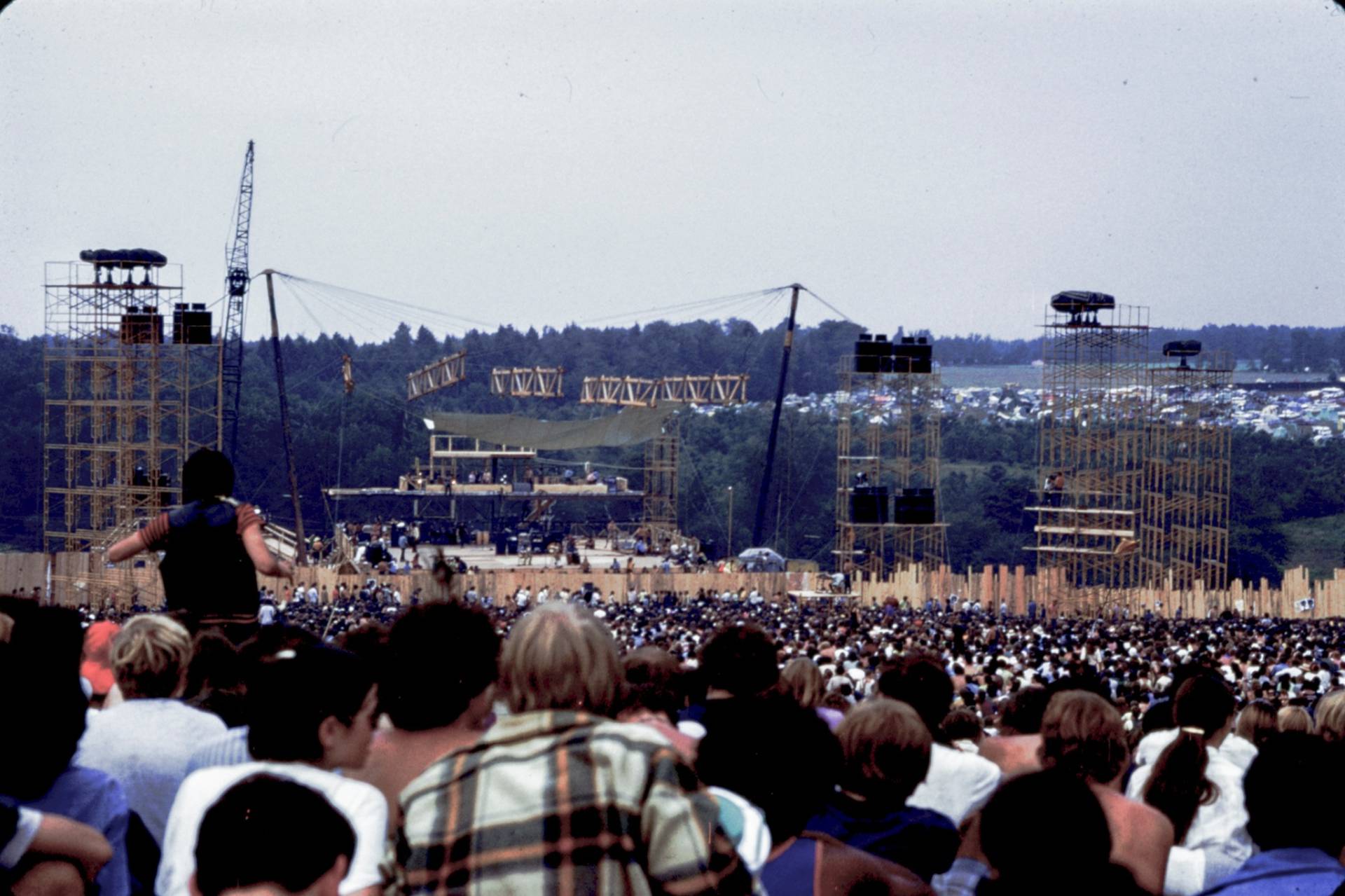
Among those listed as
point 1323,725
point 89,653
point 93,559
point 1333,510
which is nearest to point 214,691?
point 89,653

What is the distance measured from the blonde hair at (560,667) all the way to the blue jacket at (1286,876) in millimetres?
1829

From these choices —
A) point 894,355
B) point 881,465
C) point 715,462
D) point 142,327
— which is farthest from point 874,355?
point 715,462

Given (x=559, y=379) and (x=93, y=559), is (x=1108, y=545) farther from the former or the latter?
(x=93, y=559)

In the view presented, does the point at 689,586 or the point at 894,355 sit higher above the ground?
the point at 894,355

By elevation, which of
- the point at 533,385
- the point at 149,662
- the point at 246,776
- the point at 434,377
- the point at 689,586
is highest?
the point at 434,377

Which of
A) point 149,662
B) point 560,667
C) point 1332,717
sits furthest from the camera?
point 1332,717

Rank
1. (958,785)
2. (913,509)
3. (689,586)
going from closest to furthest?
1. (958,785)
2. (689,586)
3. (913,509)

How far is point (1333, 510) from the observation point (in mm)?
86812

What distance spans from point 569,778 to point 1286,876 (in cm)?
208

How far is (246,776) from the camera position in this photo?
421 cm

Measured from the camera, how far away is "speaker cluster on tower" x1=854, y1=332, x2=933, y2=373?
177 feet

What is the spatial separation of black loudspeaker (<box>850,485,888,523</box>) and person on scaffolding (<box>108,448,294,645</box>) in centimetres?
4457

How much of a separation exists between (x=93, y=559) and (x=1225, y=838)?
42.9 metres

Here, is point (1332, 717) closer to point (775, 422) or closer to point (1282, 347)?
point (775, 422)
